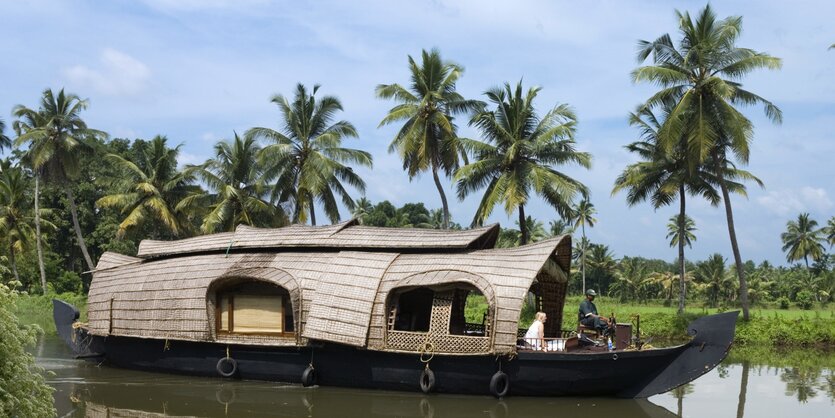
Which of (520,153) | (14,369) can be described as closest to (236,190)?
(520,153)

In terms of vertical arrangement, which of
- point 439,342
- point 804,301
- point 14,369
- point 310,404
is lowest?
point 310,404

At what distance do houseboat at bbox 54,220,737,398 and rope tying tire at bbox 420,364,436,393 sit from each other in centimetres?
2

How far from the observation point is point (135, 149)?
35094 mm

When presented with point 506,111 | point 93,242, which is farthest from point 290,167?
point 93,242

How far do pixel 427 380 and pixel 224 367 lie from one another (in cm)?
326

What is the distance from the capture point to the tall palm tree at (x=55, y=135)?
79.3ft

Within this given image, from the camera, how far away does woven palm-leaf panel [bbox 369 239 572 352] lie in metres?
9.91

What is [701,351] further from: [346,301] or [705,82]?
[705,82]

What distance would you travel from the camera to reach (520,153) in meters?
18.9

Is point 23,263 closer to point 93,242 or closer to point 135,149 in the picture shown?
point 93,242

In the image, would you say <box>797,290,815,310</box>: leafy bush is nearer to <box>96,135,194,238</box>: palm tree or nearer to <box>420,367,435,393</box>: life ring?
<box>96,135,194,238</box>: palm tree

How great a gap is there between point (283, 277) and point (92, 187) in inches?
989

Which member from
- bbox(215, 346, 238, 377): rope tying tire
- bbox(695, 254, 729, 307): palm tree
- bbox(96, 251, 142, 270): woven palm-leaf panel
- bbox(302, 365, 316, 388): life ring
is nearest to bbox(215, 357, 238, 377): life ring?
bbox(215, 346, 238, 377): rope tying tire

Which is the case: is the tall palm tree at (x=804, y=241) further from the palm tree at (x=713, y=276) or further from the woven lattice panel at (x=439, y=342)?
the woven lattice panel at (x=439, y=342)
